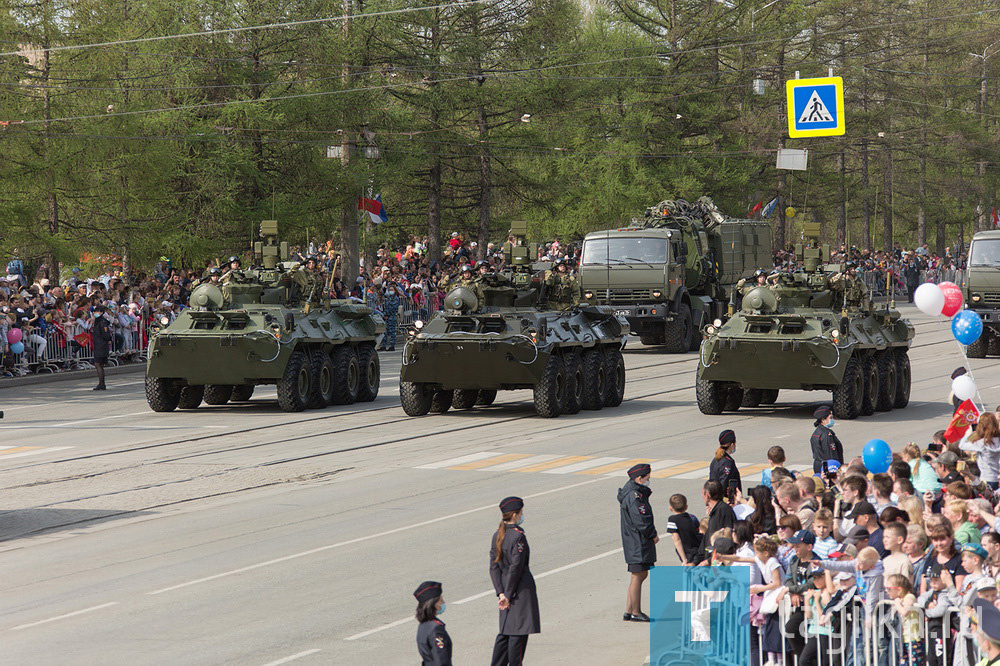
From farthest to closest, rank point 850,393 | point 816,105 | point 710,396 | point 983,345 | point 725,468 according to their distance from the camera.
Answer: point 983,345, point 816,105, point 710,396, point 850,393, point 725,468

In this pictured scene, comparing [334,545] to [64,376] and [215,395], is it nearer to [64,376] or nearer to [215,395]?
[215,395]

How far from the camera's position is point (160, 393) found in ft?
81.8

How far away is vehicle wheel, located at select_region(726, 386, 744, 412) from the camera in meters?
24.8

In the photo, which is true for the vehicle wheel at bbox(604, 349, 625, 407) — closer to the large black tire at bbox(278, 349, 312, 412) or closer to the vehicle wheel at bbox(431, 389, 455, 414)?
the vehicle wheel at bbox(431, 389, 455, 414)

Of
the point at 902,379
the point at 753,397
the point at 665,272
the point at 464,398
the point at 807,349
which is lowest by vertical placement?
the point at 753,397

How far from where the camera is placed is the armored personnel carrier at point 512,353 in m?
23.2

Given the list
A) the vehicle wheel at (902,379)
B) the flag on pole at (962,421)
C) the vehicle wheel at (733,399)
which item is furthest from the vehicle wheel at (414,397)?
the flag on pole at (962,421)

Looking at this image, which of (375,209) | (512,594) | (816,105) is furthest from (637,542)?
(375,209)

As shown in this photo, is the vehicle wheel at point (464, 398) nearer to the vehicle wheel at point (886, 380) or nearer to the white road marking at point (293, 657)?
the vehicle wheel at point (886, 380)

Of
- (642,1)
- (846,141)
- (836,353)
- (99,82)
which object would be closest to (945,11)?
(846,141)

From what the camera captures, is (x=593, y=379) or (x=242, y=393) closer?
(x=593, y=379)

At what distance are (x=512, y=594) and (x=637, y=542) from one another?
6.46 ft

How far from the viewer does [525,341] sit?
75.9 ft

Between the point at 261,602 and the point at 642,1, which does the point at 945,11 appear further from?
the point at 261,602
